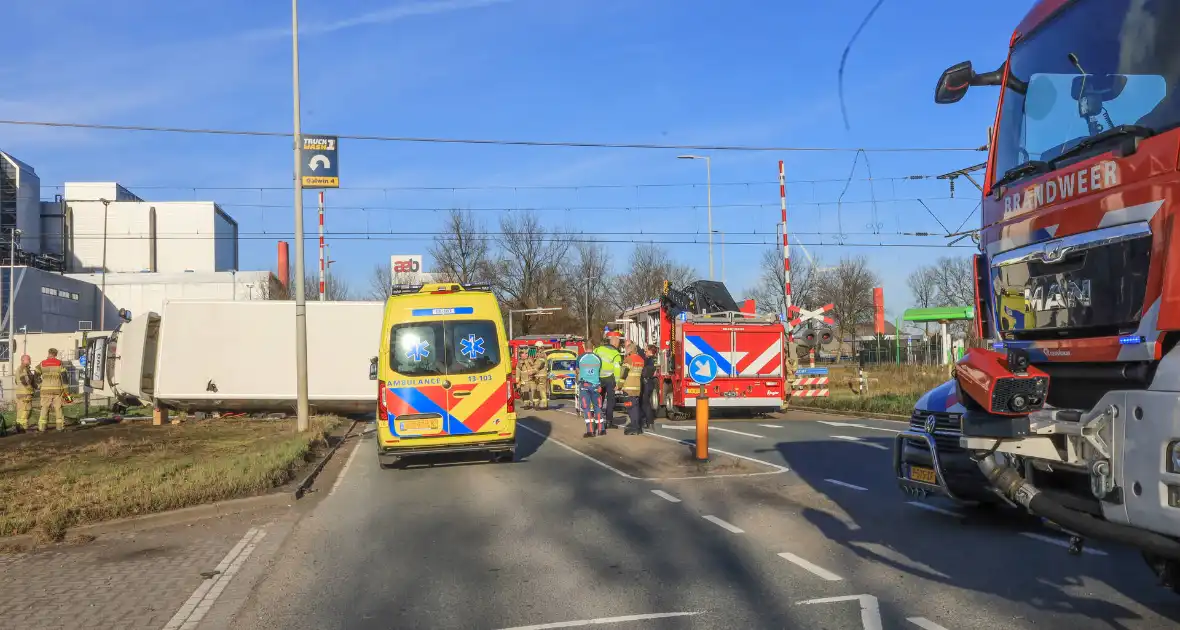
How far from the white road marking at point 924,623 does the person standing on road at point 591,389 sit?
1148cm

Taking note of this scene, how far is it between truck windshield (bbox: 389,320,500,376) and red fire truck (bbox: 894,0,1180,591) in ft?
27.9

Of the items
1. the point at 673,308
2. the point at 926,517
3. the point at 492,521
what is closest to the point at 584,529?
the point at 492,521

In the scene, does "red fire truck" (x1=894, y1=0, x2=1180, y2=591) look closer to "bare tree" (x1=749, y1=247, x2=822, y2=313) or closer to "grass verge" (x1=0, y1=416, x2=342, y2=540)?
"grass verge" (x1=0, y1=416, x2=342, y2=540)

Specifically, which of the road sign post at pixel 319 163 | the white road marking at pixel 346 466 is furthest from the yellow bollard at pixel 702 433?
the road sign post at pixel 319 163

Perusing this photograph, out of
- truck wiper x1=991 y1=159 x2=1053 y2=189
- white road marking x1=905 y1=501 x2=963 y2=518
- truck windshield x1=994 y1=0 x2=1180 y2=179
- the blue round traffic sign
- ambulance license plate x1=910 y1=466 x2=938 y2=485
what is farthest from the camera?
the blue round traffic sign

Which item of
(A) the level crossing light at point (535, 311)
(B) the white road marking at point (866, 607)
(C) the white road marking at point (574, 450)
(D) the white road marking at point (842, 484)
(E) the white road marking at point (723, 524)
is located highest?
(A) the level crossing light at point (535, 311)

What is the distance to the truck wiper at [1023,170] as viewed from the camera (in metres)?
5.12

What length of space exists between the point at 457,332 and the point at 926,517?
7.06m

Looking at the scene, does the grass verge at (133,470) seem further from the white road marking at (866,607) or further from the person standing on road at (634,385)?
the white road marking at (866,607)

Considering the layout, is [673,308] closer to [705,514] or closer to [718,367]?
[718,367]

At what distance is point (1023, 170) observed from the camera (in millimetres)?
5301

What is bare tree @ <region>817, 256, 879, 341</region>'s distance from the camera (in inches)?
2095

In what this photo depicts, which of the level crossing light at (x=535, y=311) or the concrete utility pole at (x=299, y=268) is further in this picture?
the level crossing light at (x=535, y=311)

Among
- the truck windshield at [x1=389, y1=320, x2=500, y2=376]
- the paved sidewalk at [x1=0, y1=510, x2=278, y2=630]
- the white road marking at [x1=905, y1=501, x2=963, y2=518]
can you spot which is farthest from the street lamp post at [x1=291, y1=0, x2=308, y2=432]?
the white road marking at [x1=905, y1=501, x2=963, y2=518]
